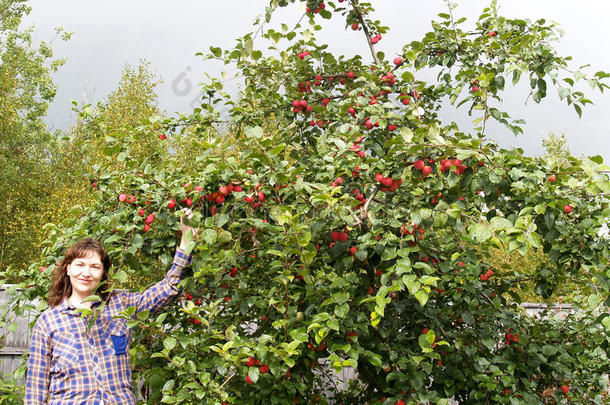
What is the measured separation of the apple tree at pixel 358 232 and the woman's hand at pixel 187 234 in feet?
0.15

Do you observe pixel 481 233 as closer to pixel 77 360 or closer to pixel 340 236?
pixel 340 236

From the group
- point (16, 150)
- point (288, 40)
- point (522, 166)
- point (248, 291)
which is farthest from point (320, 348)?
point (16, 150)

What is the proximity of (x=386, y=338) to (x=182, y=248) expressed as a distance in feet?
3.52

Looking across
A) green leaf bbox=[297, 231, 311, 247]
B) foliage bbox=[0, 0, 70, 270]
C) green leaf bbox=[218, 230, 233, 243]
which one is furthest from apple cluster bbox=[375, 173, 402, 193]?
foliage bbox=[0, 0, 70, 270]

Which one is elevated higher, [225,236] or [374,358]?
[225,236]

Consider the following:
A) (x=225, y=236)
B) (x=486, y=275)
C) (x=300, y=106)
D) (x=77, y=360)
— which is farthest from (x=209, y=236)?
(x=486, y=275)

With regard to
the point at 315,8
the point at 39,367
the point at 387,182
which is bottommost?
the point at 39,367

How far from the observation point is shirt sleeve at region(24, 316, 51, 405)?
2012 millimetres

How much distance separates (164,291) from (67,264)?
1.37 feet

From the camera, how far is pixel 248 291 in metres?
2.44

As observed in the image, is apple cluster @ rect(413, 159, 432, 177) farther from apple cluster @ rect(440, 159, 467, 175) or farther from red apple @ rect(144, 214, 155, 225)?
red apple @ rect(144, 214, 155, 225)

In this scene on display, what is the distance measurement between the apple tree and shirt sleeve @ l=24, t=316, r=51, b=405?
33cm

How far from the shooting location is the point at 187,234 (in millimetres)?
2076

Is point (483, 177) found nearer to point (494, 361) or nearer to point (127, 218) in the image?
point (494, 361)
